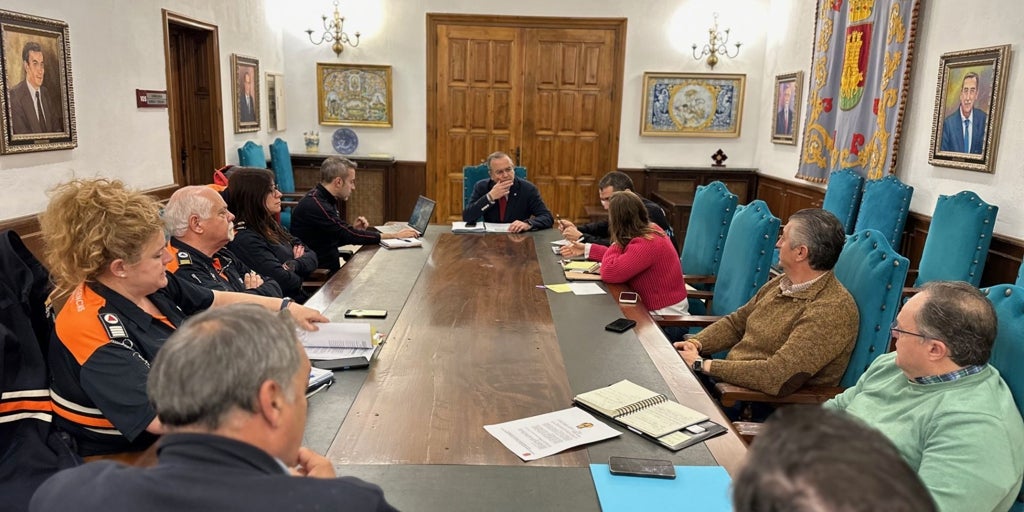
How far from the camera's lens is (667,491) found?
151cm

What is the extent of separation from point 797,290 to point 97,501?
2.22 m

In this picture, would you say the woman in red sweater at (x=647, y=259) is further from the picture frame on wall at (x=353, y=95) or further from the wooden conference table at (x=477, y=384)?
the picture frame on wall at (x=353, y=95)

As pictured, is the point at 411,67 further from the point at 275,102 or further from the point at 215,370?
the point at 215,370

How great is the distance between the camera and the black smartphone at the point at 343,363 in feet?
7.08

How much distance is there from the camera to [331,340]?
229 centimetres

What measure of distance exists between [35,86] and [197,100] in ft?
8.13

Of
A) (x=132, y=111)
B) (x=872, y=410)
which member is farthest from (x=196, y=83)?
(x=872, y=410)

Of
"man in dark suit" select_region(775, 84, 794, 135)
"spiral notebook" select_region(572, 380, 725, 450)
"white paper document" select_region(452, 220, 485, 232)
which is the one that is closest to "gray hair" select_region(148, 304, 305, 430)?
"spiral notebook" select_region(572, 380, 725, 450)

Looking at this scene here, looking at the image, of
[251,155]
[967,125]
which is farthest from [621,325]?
[251,155]

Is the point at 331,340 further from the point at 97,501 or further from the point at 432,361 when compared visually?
the point at 97,501

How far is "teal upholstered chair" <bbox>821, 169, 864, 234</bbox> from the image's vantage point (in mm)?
5164

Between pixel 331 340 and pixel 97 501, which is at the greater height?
pixel 97 501

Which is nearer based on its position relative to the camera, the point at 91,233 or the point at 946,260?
the point at 91,233

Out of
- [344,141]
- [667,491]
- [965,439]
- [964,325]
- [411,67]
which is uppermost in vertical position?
[411,67]
